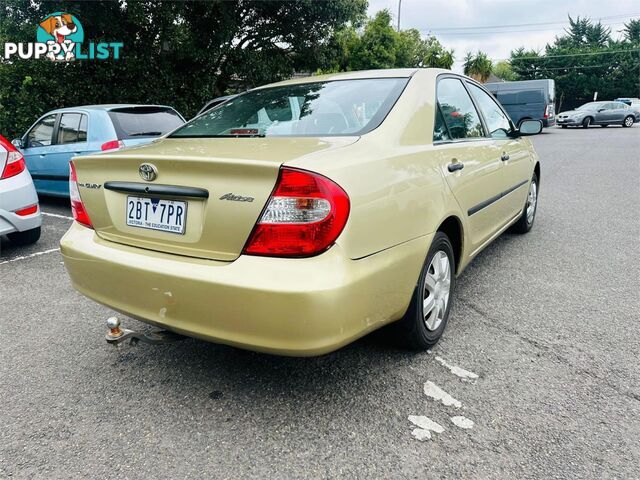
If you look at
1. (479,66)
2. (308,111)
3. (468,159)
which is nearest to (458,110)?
(468,159)

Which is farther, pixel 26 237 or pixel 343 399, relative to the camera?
pixel 26 237

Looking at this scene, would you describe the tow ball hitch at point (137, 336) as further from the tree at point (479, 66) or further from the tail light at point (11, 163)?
the tree at point (479, 66)

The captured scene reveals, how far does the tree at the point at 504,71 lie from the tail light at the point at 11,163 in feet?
217

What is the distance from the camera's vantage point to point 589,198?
7129 millimetres

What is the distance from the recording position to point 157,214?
2152 millimetres

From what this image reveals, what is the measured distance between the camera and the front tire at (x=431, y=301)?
8.18ft

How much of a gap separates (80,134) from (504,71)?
239 feet

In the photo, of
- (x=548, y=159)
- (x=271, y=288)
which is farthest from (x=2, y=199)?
(x=548, y=159)

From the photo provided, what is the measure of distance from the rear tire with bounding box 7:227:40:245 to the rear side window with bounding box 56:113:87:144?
1.68 metres

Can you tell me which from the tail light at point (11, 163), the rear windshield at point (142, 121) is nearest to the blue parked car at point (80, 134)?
the rear windshield at point (142, 121)

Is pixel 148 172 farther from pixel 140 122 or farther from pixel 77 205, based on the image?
pixel 140 122

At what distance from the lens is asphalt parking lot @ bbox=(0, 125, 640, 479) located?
190 cm

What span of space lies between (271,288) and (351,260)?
33cm

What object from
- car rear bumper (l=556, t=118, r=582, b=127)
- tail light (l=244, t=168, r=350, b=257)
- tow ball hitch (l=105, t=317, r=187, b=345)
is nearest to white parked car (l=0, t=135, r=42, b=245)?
tow ball hitch (l=105, t=317, r=187, b=345)
